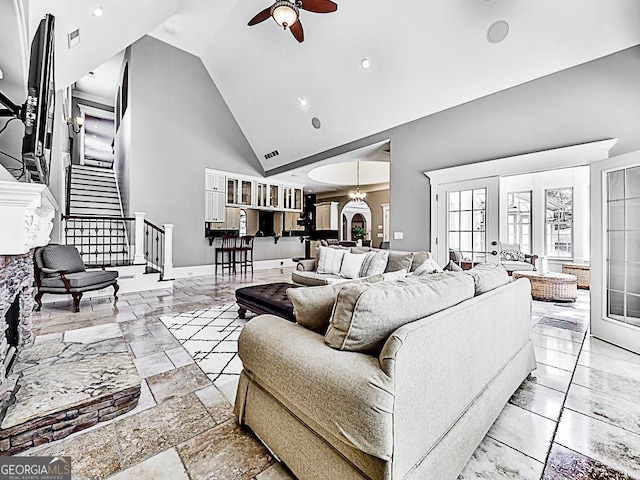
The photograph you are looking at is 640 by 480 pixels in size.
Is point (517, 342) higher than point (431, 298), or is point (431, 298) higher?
point (431, 298)

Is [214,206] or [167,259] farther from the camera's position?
[214,206]

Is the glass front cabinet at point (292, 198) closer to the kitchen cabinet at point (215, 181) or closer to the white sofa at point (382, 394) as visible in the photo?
the kitchen cabinet at point (215, 181)

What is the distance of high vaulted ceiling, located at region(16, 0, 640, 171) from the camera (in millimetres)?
3248

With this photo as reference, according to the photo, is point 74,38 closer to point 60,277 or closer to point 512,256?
point 60,277

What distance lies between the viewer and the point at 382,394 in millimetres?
961

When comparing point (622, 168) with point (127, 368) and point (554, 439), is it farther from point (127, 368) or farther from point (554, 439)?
point (127, 368)

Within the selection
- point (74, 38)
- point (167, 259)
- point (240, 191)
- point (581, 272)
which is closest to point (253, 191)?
point (240, 191)

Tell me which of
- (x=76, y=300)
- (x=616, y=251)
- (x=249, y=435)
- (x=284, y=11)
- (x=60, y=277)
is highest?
(x=284, y=11)

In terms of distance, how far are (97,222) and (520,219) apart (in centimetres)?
978

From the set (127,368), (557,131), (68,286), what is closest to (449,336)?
(127,368)

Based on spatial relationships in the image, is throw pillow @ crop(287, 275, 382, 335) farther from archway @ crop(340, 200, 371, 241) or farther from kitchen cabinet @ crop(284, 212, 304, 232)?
archway @ crop(340, 200, 371, 241)

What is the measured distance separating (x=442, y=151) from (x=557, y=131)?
1.51 meters

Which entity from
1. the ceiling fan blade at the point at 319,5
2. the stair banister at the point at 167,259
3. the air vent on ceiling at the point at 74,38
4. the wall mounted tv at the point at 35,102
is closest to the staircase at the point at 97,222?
the stair banister at the point at 167,259

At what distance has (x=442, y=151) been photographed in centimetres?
489
